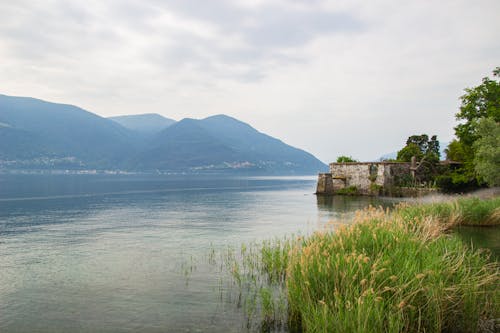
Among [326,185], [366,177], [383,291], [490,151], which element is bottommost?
[383,291]

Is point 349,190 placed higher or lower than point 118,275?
higher

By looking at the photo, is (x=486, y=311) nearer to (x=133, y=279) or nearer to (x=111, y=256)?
(x=133, y=279)

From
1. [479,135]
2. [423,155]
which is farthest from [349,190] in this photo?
[479,135]

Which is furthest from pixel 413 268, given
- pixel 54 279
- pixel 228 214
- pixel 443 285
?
pixel 228 214

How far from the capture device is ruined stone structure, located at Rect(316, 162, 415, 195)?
71.2m

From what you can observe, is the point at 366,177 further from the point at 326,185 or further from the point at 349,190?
the point at 326,185

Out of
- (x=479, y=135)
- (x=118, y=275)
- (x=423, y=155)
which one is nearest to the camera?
(x=118, y=275)

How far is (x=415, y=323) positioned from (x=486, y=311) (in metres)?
2.45

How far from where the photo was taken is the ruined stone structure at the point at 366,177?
7125cm

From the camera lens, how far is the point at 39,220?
147ft

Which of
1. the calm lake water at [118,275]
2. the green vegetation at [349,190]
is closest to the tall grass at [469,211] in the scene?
the calm lake water at [118,275]

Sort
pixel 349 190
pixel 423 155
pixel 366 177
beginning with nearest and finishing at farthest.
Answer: pixel 366 177 < pixel 349 190 < pixel 423 155

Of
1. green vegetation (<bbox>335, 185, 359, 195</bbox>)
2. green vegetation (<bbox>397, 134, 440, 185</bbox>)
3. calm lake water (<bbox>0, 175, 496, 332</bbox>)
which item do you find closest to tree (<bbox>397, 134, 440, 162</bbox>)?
green vegetation (<bbox>397, 134, 440, 185</bbox>)

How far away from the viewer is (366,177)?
244 ft
